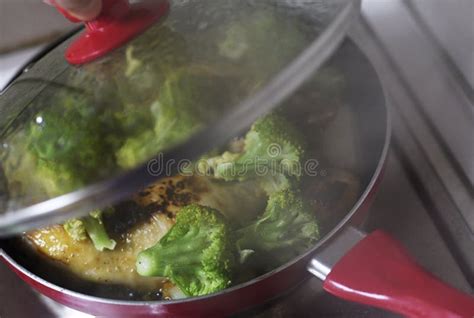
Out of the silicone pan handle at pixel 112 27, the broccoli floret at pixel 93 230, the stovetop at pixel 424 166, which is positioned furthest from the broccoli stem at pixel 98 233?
the silicone pan handle at pixel 112 27

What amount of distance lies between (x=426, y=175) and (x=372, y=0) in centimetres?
41

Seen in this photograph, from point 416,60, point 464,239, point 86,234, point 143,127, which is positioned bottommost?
point 464,239

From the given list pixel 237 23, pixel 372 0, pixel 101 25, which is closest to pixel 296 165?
pixel 237 23

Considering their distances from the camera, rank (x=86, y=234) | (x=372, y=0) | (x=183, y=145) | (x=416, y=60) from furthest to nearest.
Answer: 1. (x=372, y=0)
2. (x=416, y=60)
3. (x=86, y=234)
4. (x=183, y=145)

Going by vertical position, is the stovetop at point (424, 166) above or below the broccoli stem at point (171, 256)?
below

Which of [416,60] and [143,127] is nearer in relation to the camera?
[143,127]

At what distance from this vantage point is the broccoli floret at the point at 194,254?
728 mm

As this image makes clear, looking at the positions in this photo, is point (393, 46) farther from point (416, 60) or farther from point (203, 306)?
point (203, 306)

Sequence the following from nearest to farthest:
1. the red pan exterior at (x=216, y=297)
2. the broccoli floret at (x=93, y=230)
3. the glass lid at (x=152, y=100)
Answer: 1. the glass lid at (x=152, y=100)
2. the red pan exterior at (x=216, y=297)
3. the broccoli floret at (x=93, y=230)

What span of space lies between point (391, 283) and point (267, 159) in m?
0.26

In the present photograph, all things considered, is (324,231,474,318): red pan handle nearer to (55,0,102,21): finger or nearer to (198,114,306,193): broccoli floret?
(198,114,306,193): broccoli floret

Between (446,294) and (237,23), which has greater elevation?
(237,23)

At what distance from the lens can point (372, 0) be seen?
1.13 m

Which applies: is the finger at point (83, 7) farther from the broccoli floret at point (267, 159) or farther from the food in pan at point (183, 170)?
the broccoli floret at point (267, 159)
